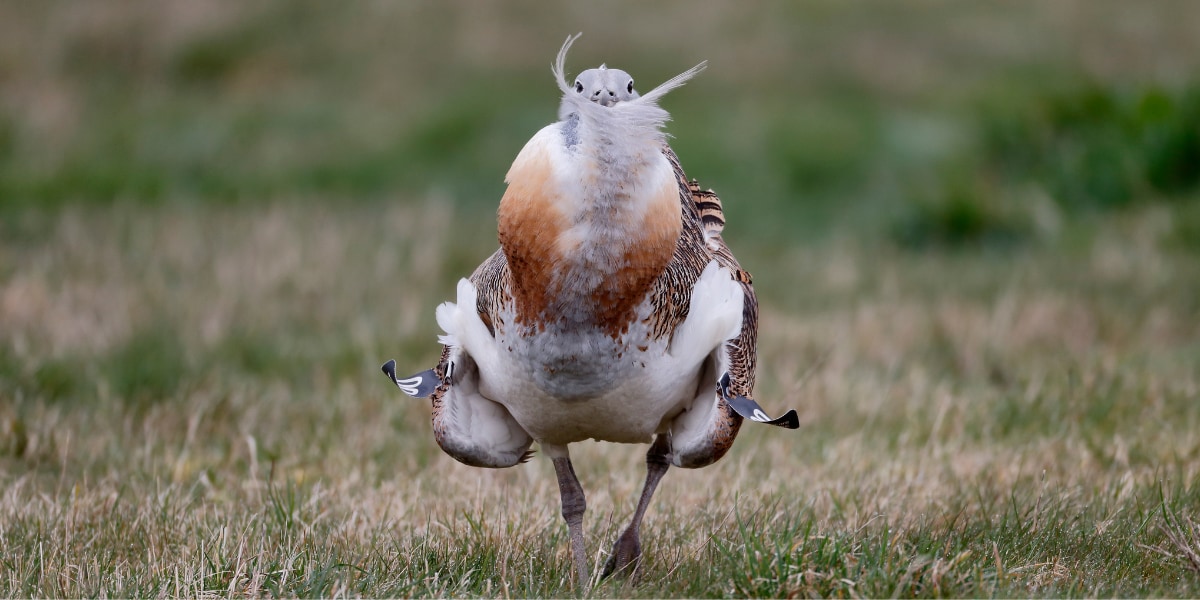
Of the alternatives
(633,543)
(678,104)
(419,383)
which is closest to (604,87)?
(419,383)

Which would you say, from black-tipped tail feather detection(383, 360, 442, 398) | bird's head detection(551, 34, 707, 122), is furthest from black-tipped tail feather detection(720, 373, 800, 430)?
black-tipped tail feather detection(383, 360, 442, 398)

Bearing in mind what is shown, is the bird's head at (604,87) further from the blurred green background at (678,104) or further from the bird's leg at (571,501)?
the blurred green background at (678,104)

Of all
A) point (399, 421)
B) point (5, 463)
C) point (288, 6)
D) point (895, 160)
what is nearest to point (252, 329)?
point (399, 421)

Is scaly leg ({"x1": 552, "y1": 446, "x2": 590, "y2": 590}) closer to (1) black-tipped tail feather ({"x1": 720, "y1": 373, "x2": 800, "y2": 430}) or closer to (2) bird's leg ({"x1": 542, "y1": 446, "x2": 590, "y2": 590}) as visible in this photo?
(2) bird's leg ({"x1": 542, "y1": 446, "x2": 590, "y2": 590})

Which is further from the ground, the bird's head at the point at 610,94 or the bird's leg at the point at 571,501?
the bird's head at the point at 610,94

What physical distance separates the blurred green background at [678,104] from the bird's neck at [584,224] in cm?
727

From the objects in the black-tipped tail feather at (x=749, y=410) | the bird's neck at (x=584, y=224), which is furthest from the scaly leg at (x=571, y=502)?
the bird's neck at (x=584, y=224)

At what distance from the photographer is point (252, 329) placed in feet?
23.7

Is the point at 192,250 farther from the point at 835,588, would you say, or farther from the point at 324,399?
the point at 835,588

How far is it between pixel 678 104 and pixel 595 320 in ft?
33.9

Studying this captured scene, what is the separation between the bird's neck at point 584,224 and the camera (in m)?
3.23

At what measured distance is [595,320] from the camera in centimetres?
333

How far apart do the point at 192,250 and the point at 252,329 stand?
184 centimetres

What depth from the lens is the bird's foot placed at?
3850 millimetres
